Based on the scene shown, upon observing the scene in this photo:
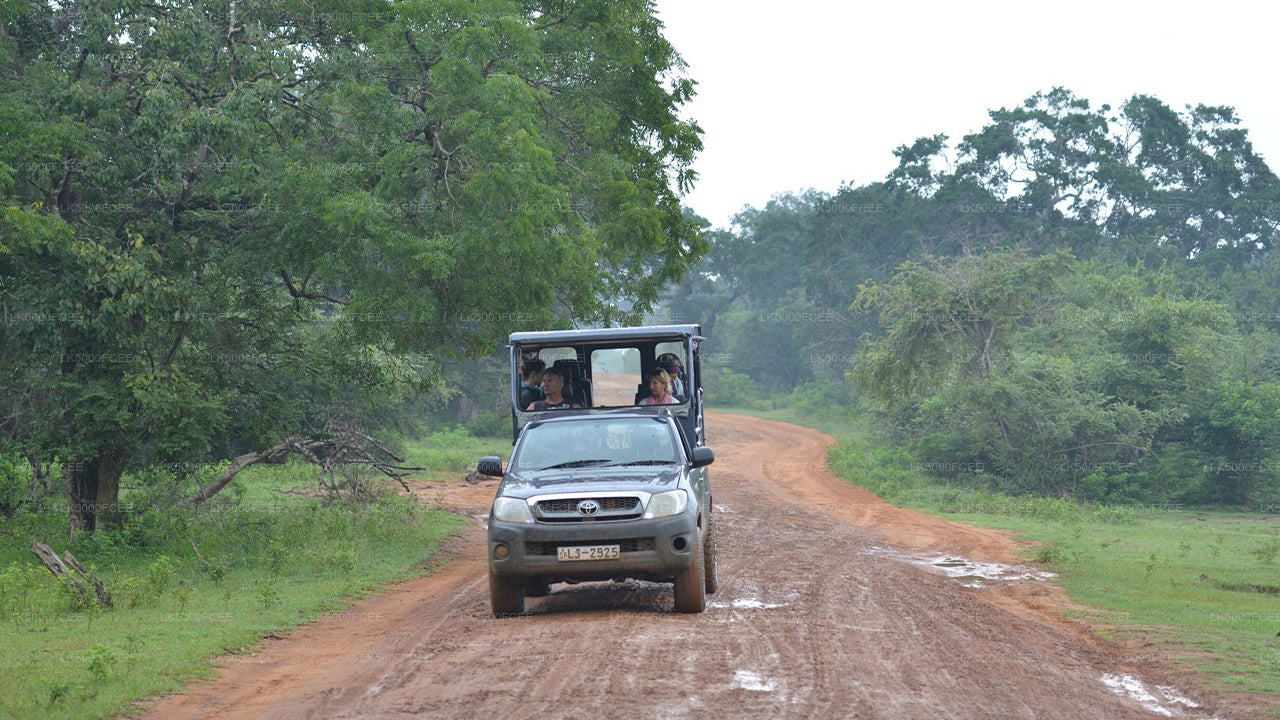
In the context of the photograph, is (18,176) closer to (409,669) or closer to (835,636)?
(409,669)

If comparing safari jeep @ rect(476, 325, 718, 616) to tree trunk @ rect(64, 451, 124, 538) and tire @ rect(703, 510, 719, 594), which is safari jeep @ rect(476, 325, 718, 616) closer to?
tire @ rect(703, 510, 719, 594)

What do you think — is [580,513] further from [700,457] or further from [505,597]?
[700,457]

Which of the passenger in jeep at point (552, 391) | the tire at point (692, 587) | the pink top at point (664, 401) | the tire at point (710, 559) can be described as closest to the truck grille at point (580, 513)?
the tire at point (692, 587)

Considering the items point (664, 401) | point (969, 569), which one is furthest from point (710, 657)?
point (969, 569)

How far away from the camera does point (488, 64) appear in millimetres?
16672

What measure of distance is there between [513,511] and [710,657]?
241cm

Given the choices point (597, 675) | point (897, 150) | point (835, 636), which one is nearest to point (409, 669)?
point (597, 675)

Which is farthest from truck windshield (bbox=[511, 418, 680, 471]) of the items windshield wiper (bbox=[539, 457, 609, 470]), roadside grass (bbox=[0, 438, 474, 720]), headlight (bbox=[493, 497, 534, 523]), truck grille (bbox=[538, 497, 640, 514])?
roadside grass (bbox=[0, 438, 474, 720])

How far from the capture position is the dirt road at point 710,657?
7.00 m

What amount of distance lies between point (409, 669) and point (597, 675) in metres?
1.43

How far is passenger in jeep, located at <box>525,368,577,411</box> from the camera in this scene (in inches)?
506

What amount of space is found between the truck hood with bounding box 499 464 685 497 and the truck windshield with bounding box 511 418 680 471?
0.17 m

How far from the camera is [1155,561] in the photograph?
16.8 m

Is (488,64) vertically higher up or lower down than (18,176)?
higher up
